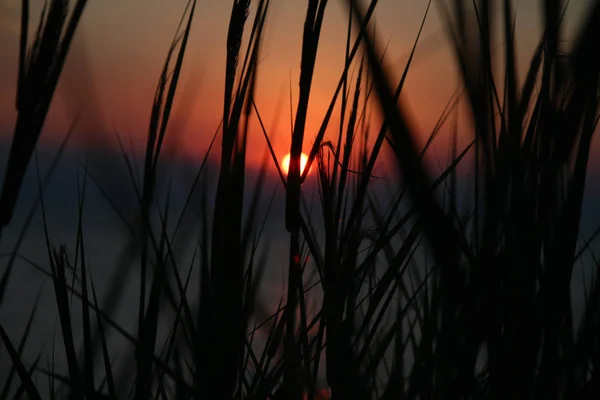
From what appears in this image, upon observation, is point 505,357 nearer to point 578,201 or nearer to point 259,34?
point 578,201

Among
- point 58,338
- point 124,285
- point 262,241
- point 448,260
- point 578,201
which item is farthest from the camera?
point 58,338

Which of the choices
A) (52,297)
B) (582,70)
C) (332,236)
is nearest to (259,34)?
(332,236)

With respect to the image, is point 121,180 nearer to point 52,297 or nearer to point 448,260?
point 448,260

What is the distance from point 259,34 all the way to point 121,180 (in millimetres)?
174

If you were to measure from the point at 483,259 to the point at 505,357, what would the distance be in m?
0.05

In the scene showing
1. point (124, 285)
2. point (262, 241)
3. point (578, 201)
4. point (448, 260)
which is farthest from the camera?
point (262, 241)

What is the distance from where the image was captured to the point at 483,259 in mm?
343

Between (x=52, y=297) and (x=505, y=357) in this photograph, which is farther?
(x=52, y=297)

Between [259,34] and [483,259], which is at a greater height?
[259,34]

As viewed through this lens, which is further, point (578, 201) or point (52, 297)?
point (52, 297)

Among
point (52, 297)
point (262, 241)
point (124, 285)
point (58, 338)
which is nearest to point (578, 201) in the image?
point (124, 285)

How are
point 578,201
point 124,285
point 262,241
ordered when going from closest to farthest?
point 578,201 < point 124,285 < point 262,241

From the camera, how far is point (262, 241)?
0.71 metres

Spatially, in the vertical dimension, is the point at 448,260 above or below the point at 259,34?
below
